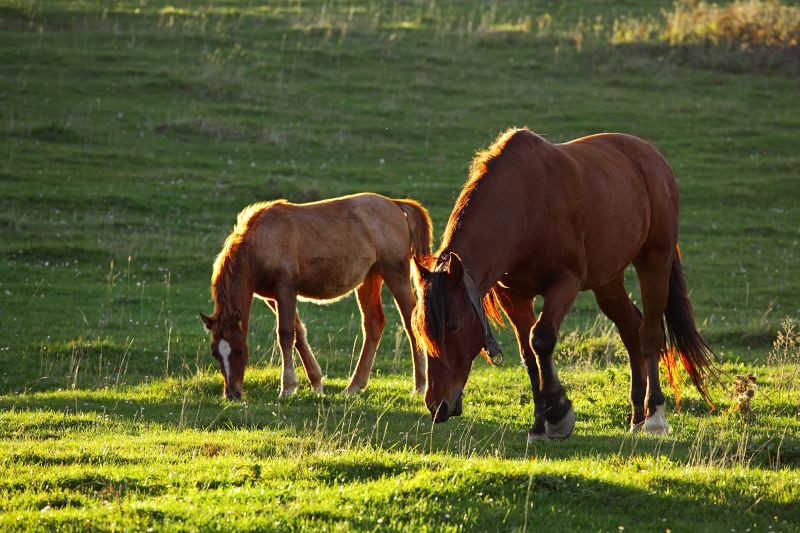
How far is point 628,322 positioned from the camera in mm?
10766

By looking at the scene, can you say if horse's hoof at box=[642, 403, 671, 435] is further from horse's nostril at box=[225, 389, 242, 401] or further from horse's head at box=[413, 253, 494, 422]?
horse's nostril at box=[225, 389, 242, 401]

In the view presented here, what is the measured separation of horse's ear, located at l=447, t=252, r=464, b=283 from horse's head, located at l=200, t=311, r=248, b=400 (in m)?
4.04

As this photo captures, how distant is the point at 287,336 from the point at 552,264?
12.8 ft

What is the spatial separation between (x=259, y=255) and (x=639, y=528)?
245 inches

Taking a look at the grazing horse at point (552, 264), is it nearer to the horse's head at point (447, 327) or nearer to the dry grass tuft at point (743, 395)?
the horse's head at point (447, 327)

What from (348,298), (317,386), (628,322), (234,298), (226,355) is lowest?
(348,298)

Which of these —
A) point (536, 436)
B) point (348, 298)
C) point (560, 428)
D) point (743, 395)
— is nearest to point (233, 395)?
point (536, 436)

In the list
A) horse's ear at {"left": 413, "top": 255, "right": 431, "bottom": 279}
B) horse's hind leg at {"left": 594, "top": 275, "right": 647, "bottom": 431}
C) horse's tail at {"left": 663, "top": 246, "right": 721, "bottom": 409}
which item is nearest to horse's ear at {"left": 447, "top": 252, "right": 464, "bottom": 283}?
horse's ear at {"left": 413, "top": 255, "right": 431, "bottom": 279}

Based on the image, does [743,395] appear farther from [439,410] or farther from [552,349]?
[439,410]

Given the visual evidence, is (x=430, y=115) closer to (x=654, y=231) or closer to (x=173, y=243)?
(x=173, y=243)

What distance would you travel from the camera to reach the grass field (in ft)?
23.6

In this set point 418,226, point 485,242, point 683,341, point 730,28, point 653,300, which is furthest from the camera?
point 730,28

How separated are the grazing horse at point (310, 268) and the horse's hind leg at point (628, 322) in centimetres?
236

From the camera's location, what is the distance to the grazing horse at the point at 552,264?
8023 mm
